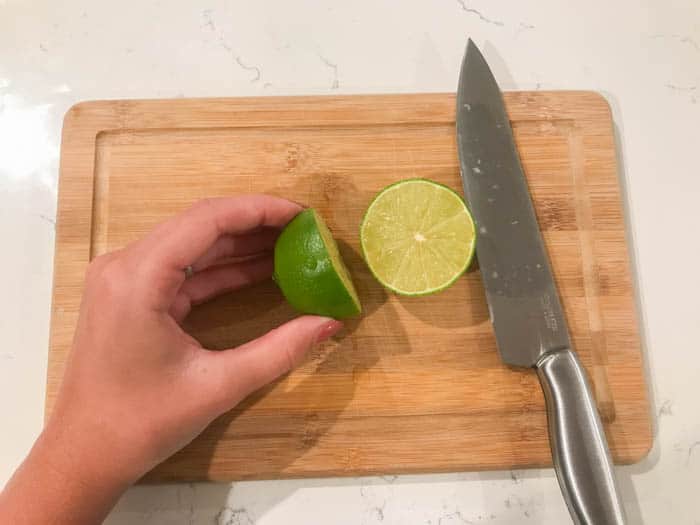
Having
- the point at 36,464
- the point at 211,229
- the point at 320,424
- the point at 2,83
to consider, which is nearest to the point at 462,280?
the point at 320,424

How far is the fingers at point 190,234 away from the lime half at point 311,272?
85 mm

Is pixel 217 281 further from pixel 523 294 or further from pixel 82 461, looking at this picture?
pixel 523 294

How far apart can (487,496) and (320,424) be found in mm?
459

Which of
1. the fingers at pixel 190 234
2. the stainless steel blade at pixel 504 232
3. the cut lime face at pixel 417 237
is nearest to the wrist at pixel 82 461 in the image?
the fingers at pixel 190 234

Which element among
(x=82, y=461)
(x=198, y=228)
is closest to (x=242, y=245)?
(x=198, y=228)

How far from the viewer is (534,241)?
1.47 m

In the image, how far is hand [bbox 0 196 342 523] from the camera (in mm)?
1207

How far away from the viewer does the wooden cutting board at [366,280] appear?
1.44 m

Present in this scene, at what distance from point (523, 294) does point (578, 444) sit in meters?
0.36

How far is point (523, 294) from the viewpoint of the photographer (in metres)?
1.44

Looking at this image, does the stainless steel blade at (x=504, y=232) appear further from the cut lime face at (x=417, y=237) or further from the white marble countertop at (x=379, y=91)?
the white marble countertop at (x=379, y=91)

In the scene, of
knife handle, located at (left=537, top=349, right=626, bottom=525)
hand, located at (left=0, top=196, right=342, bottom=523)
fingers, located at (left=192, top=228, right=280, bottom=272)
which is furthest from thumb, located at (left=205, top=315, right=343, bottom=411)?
knife handle, located at (left=537, top=349, right=626, bottom=525)

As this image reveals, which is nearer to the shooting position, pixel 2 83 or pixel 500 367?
pixel 500 367

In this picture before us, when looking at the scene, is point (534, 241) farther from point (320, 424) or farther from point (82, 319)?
point (82, 319)
